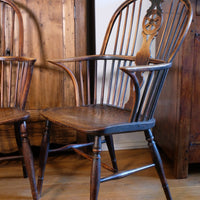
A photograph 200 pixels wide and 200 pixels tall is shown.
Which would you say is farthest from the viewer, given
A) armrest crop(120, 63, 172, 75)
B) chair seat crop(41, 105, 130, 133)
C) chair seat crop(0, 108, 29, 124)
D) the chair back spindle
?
the chair back spindle

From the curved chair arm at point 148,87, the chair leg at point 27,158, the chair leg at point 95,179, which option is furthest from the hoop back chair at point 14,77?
the curved chair arm at point 148,87

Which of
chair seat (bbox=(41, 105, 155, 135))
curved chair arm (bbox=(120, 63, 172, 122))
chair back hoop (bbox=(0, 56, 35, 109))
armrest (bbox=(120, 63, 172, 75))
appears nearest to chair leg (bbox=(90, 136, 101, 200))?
chair seat (bbox=(41, 105, 155, 135))

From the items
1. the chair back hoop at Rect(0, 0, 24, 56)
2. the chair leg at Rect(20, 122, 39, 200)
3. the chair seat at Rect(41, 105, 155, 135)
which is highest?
the chair back hoop at Rect(0, 0, 24, 56)

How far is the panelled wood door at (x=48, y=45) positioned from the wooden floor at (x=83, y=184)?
224 millimetres

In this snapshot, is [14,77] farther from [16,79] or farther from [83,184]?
[83,184]

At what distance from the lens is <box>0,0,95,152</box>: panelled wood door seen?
1868 mm

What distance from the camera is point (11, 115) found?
139 cm

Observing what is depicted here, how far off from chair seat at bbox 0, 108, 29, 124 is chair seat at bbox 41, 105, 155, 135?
108mm

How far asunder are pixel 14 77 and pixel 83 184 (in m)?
0.83

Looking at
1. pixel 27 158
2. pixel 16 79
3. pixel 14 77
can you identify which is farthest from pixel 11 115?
pixel 14 77

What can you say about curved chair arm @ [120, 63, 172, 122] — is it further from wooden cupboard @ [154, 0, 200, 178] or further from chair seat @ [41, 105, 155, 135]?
wooden cupboard @ [154, 0, 200, 178]

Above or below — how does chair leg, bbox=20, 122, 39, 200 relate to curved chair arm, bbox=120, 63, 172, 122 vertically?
below

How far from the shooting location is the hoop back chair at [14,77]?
1.42 m

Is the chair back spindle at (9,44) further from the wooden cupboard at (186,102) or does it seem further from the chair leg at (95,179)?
the wooden cupboard at (186,102)
